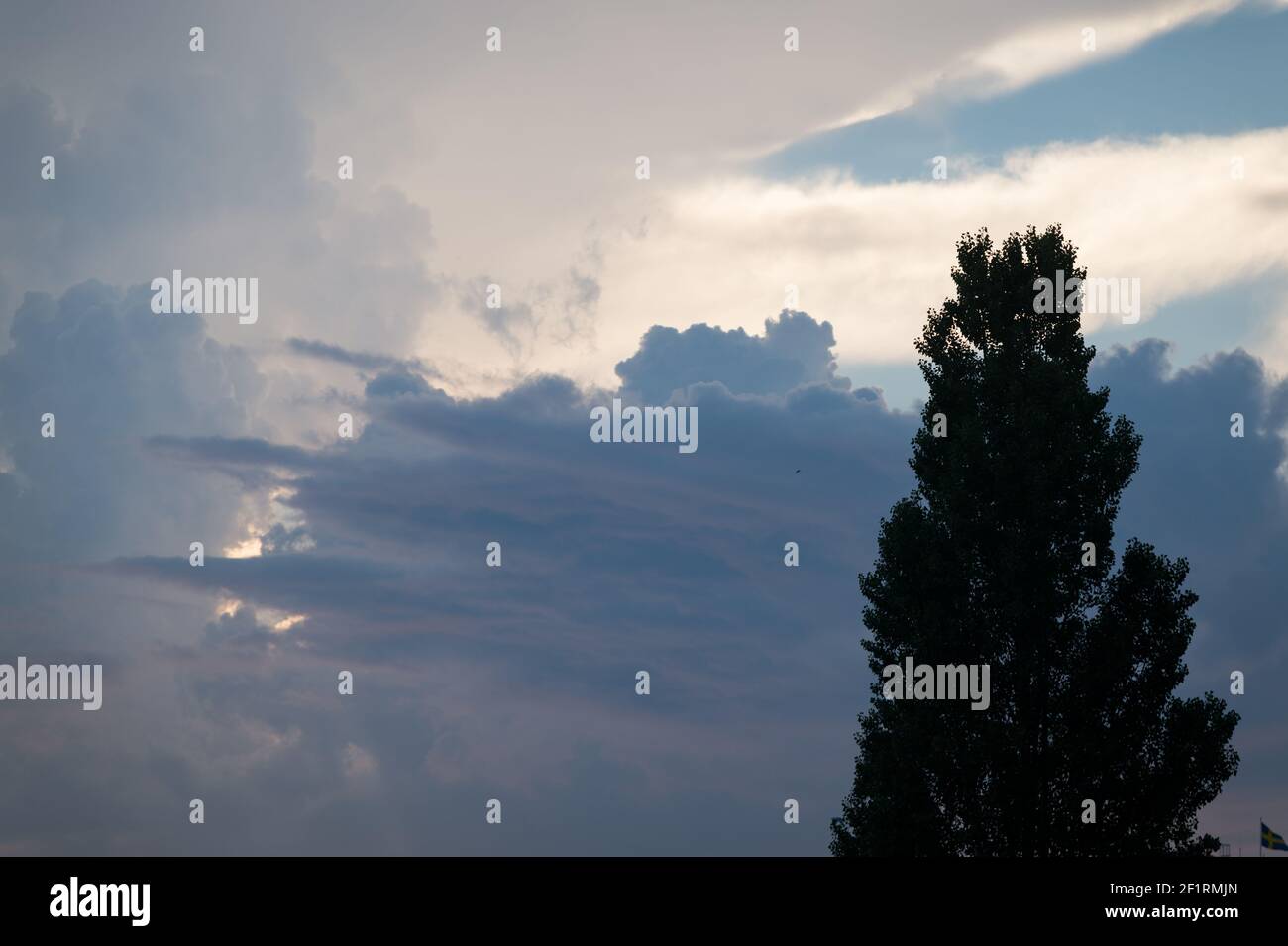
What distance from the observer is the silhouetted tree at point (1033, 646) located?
3253 cm

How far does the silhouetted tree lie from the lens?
32531 mm

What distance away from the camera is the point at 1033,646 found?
33.7 metres

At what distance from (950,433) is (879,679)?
864 cm

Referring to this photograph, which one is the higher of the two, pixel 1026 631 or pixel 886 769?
pixel 1026 631
